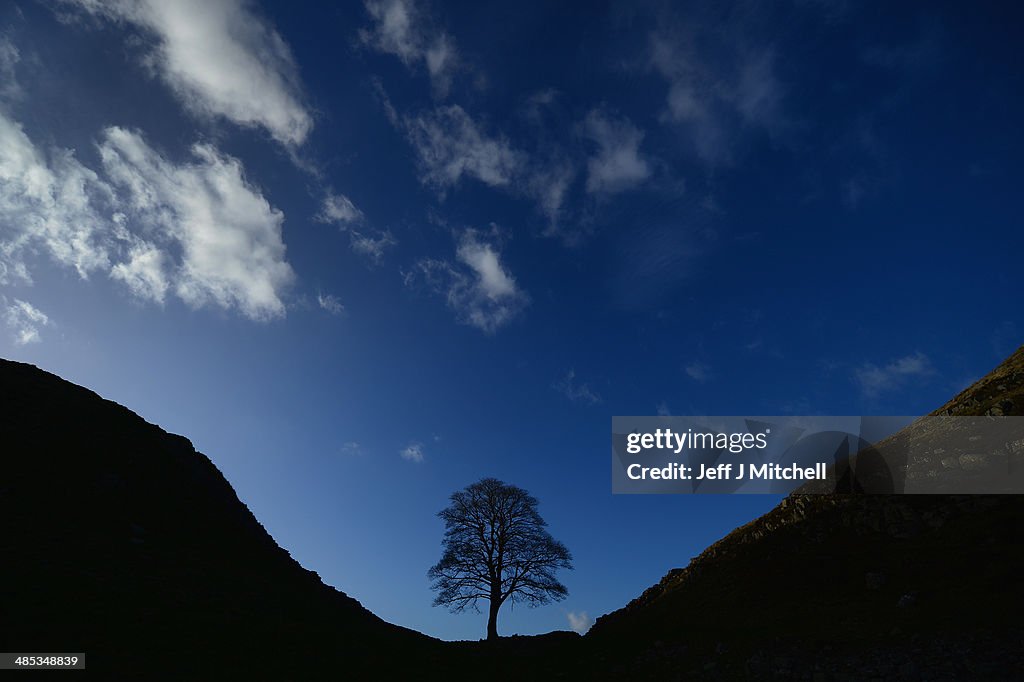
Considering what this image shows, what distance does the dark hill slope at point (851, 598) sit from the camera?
1684cm

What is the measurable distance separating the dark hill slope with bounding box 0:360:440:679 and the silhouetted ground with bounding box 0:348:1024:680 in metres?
0.11

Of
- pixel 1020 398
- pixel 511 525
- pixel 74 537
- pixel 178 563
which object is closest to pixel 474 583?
pixel 511 525

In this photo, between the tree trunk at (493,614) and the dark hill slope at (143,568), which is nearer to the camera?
the dark hill slope at (143,568)

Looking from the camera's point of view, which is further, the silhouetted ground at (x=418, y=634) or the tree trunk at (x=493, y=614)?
the tree trunk at (x=493, y=614)

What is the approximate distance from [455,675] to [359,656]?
4.42 m

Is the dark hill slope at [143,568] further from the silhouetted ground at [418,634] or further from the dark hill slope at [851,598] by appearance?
the dark hill slope at [851,598]

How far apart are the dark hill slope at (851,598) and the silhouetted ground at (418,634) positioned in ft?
0.30

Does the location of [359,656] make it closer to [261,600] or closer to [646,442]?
[261,600]

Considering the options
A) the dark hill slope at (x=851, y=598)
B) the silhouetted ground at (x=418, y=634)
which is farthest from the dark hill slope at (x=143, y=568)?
the dark hill slope at (x=851, y=598)

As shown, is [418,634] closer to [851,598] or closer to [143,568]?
[143,568]

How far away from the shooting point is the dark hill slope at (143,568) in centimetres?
1692

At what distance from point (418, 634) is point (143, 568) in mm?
16997

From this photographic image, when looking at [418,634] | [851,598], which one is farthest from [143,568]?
[851,598]

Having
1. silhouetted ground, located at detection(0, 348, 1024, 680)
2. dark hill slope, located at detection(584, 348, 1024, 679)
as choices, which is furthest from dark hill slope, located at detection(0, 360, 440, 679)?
dark hill slope, located at detection(584, 348, 1024, 679)
